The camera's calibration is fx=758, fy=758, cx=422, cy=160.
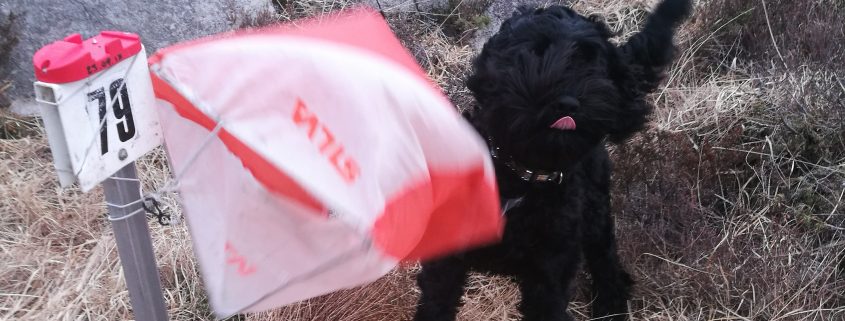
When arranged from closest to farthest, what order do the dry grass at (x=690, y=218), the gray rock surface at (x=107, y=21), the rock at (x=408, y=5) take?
the dry grass at (x=690, y=218) → the gray rock surface at (x=107, y=21) → the rock at (x=408, y=5)

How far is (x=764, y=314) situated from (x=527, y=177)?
1315 mm

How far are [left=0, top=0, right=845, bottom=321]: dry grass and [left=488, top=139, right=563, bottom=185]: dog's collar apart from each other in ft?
2.89

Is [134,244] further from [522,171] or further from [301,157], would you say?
[522,171]

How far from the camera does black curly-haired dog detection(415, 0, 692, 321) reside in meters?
2.01

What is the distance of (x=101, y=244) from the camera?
302 centimetres

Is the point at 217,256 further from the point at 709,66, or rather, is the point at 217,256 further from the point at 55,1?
the point at 709,66

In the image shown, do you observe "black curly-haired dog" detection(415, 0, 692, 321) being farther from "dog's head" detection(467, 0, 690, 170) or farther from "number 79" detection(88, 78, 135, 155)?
"number 79" detection(88, 78, 135, 155)

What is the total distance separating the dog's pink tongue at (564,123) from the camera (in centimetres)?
196

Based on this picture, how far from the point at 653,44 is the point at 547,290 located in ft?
2.64

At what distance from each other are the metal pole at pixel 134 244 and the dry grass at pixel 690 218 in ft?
3.26

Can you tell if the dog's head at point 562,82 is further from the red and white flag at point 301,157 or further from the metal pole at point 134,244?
the metal pole at point 134,244

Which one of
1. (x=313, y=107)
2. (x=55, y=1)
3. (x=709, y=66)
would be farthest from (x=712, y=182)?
(x=55, y=1)

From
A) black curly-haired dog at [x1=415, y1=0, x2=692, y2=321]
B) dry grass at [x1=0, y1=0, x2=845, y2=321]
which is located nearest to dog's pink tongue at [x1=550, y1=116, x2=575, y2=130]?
black curly-haired dog at [x1=415, y1=0, x2=692, y2=321]

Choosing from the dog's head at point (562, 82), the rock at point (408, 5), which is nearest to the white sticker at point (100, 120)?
the dog's head at point (562, 82)
